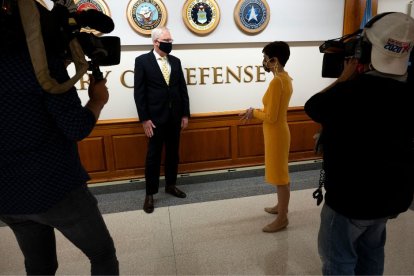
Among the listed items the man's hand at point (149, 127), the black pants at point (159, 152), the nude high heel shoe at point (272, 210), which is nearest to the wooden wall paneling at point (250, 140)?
the black pants at point (159, 152)

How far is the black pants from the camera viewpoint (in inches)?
110

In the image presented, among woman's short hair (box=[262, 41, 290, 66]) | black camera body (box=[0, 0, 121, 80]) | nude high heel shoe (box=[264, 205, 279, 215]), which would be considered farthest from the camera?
nude high heel shoe (box=[264, 205, 279, 215])

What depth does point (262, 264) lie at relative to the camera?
1.91 meters

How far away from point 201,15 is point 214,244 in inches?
90.4

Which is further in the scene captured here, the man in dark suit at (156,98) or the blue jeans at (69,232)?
the man in dark suit at (156,98)

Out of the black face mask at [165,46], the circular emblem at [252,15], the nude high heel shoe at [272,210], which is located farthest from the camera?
the circular emblem at [252,15]

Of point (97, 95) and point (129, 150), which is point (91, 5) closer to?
point (129, 150)

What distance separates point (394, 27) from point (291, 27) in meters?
2.68

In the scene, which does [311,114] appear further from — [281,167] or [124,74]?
[124,74]

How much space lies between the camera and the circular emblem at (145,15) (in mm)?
3037

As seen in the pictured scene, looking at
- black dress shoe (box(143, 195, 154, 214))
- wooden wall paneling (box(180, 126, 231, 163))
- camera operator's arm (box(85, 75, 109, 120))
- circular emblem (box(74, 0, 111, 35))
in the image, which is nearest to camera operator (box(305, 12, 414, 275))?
camera operator's arm (box(85, 75, 109, 120))

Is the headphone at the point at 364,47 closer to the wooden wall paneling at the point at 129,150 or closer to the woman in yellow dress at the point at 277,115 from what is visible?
the woman in yellow dress at the point at 277,115

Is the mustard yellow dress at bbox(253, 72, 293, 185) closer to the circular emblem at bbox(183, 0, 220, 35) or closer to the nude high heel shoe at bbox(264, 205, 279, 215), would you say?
the nude high heel shoe at bbox(264, 205, 279, 215)

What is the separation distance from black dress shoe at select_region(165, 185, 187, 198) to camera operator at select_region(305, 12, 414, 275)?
192 cm
